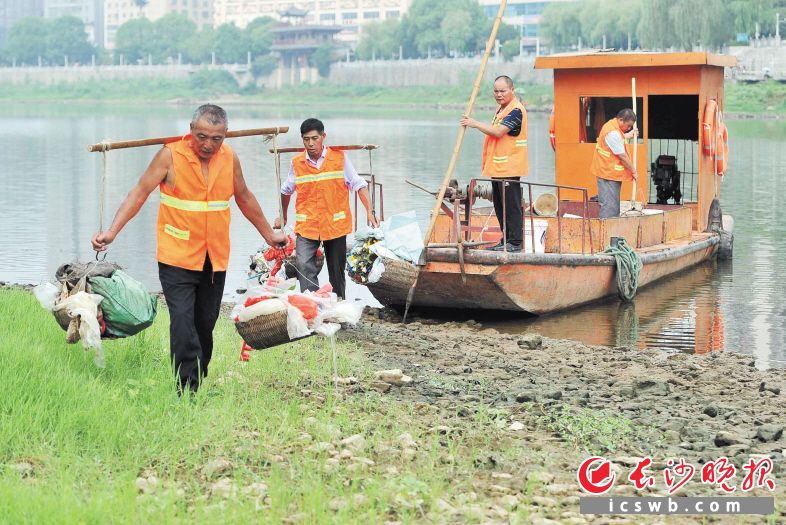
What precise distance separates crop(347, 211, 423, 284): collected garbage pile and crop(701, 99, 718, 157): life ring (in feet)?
16.0

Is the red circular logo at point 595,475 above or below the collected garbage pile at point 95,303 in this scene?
below

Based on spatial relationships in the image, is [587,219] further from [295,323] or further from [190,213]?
[190,213]

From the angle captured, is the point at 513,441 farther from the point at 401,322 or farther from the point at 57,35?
the point at 57,35

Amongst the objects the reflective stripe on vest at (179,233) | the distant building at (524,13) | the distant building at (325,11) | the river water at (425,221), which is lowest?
the river water at (425,221)

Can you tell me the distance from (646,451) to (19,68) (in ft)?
465

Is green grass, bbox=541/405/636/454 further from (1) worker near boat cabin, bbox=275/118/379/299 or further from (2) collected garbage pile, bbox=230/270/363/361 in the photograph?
(1) worker near boat cabin, bbox=275/118/379/299

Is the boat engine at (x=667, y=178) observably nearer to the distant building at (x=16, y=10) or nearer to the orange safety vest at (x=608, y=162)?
the orange safety vest at (x=608, y=162)

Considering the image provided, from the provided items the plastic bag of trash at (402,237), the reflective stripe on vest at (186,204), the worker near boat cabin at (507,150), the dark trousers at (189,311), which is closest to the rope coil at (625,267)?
the worker near boat cabin at (507,150)

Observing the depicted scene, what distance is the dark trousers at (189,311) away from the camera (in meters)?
6.41

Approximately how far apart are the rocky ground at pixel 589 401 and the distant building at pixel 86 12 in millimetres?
163623

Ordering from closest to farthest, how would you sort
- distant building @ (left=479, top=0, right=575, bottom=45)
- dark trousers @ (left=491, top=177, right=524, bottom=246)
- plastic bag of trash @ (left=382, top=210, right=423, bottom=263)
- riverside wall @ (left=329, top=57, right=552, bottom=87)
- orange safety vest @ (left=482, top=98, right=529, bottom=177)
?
plastic bag of trash @ (left=382, top=210, right=423, bottom=263) → orange safety vest @ (left=482, top=98, right=529, bottom=177) → dark trousers @ (left=491, top=177, right=524, bottom=246) → riverside wall @ (left=329, top=57, right=552, bottom=87) → distant building @ (left=479, top=0, right=575, bottom=45)

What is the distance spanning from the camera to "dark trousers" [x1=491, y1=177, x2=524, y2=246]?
437 inches

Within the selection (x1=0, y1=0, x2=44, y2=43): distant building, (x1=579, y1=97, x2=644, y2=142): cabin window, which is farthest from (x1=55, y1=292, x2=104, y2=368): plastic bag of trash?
(x1=0, y1=0, x2=44, y2=43): distant building

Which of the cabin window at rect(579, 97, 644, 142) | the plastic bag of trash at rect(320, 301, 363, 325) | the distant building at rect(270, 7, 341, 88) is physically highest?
the distant building at rect(270, 7, 341, 88)
